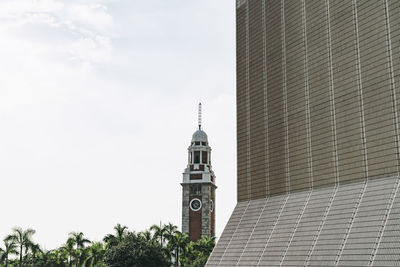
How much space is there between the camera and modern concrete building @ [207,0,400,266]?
39.7 m

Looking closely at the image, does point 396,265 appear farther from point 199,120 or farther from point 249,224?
point 199,120

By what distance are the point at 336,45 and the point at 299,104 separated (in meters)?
7.36

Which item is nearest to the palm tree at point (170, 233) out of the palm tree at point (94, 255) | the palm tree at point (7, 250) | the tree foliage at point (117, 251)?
the tree foliage at point (117, 251)

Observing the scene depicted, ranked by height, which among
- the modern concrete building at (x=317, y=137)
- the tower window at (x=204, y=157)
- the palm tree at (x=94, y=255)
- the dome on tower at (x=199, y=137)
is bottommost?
the palm tree at (x=94, y=255)

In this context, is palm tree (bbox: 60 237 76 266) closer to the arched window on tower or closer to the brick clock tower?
the brick clock tower

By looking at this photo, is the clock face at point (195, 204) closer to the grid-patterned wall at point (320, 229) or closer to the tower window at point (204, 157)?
the tower window at point (204, 157)

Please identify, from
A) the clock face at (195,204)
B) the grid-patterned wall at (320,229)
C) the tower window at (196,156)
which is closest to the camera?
the grid-patterned wall at (320,229)

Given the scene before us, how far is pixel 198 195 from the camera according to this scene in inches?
4161

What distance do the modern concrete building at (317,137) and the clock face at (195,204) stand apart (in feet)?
154

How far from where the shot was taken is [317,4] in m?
49.9

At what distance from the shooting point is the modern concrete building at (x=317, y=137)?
1563 inches

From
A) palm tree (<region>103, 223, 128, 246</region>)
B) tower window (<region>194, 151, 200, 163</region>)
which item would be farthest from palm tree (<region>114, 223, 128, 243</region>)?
Result: tower window (<region>194, 151, 200, 163</region>)

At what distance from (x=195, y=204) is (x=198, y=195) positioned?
209 centimetres

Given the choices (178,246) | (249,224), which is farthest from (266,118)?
(178,246)
